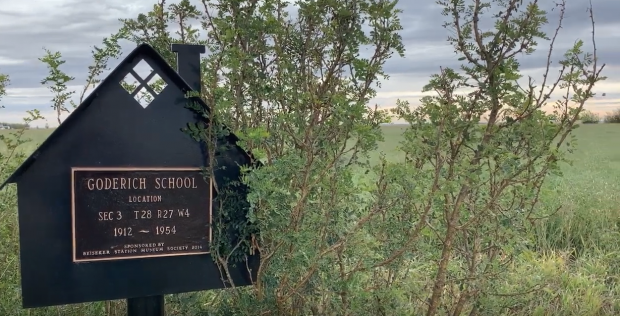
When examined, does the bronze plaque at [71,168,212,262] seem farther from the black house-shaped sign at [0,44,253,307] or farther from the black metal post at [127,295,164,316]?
the black metal post at [127,295,164,316]

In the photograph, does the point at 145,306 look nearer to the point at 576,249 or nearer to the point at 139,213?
the point at 139,213

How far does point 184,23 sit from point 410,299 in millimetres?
2201

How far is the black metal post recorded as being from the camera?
120 inches

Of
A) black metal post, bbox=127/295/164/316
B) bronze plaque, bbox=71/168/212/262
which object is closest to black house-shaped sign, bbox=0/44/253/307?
bronze plaque, bbox=71/168/212/262

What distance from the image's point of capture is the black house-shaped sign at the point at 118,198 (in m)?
2.71

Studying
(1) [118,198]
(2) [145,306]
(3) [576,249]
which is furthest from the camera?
(3) [576,249]

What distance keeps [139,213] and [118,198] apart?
0.12 meters

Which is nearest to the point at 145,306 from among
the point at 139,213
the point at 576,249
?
the point at 139,213

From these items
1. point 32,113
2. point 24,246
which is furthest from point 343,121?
point 32,113

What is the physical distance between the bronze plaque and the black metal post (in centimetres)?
33

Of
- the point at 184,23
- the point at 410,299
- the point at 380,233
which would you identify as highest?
the point at 184,23

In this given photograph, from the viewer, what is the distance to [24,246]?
2.72 meters

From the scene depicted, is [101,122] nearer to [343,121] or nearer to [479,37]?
[343,121]

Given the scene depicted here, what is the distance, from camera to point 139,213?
9.20 ft
